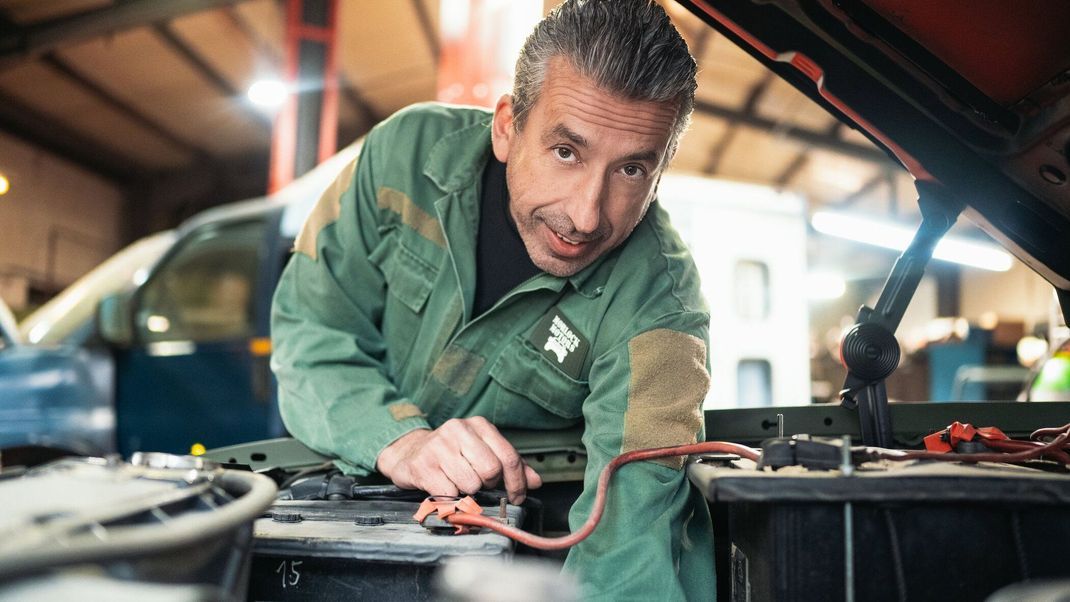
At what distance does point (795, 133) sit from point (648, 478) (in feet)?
21.8

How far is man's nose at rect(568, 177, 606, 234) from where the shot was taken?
1.12m

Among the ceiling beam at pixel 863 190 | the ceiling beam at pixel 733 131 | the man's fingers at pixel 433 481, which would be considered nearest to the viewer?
the man's fingers at pixel 433 481

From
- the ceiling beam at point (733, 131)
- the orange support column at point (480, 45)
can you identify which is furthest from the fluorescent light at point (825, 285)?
the orange support column at point (480, 45)

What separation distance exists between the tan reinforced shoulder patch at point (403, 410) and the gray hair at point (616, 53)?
0.47 metres

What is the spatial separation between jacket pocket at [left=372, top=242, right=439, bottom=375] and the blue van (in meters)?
1.89

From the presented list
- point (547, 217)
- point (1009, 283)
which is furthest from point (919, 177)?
point (1009, 283)

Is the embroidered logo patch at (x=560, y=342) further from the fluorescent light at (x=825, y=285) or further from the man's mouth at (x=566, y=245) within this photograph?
the fluorescent light at (x=825, y=285)

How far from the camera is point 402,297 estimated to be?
A: 1397mm

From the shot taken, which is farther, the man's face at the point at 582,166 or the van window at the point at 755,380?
the van window at the point at 755,380

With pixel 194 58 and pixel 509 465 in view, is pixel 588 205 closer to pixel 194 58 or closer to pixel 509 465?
pixel 509 465

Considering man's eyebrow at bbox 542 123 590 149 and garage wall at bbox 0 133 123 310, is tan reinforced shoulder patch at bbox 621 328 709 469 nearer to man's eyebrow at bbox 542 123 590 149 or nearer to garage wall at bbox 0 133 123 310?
man's eyebrow at bbox 542 123 590 149

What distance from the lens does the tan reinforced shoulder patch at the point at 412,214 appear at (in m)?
1.37

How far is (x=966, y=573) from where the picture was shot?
74 cm

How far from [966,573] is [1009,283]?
9.36 m
